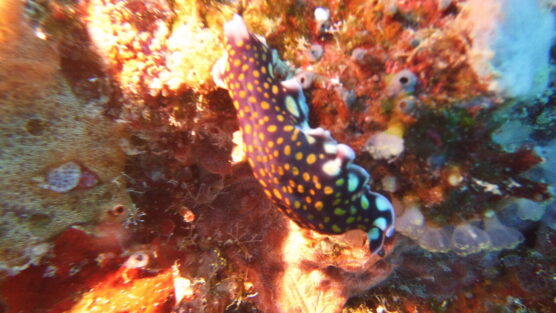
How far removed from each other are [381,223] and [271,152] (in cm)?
127

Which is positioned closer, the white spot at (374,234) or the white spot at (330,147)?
the white spot at (330,147)

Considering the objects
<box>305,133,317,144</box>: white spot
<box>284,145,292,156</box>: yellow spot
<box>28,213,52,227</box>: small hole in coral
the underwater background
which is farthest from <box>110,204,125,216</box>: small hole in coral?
<box>305,133,317,144</box>: white spot

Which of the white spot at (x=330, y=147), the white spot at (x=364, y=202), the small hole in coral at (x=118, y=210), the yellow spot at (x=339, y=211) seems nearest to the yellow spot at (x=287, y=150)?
the white spot at (x=330, y=147)

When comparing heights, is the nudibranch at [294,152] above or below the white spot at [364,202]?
above

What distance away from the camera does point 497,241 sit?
258 cm

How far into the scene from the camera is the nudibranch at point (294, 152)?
2.31 metres

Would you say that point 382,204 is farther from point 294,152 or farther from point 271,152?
point 271,152

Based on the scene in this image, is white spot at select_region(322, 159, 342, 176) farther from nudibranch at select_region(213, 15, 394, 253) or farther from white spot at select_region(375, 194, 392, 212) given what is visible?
white spot at select_region(375, 194, 392, 212)

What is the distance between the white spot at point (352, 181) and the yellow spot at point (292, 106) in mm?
747

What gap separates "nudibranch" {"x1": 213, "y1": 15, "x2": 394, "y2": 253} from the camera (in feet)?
7.57

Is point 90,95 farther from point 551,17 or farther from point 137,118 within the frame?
point 551,17

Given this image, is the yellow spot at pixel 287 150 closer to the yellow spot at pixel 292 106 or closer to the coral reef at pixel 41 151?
the yellow spot at pixel 292 106

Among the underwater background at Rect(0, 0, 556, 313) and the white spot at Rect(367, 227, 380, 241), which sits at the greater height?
the underwater background at Rect(0, 0, 556, 313)

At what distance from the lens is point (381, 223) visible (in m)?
2.51
